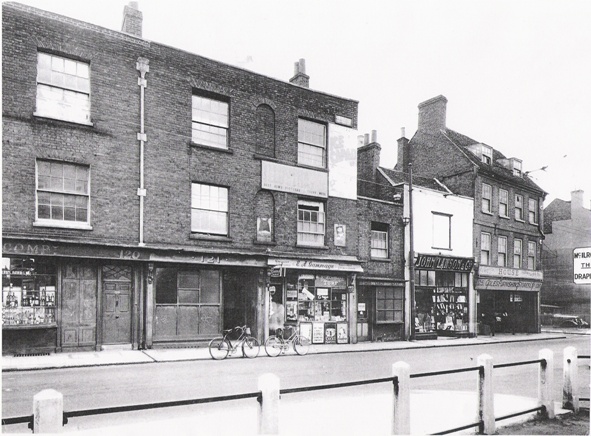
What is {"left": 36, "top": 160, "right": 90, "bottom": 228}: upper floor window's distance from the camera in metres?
14.0

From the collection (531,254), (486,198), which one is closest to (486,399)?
(486,198)

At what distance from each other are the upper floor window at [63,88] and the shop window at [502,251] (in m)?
22.4

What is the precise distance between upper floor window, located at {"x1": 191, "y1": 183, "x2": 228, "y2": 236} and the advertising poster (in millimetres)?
5210

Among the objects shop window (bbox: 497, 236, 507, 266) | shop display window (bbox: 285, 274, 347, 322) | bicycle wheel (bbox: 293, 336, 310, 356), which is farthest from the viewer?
shop window (bbox: 497, 236, 507, 266)

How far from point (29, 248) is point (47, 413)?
11.1 m

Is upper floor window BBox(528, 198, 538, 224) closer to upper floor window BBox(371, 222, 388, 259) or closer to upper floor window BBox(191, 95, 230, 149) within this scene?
upper floor window BBox(371, 222, 388, 259)

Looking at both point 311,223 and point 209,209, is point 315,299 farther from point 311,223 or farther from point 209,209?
point 209,209

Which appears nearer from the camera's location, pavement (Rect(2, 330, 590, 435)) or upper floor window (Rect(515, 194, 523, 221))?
pavement (Rect(2, 330, 590, 435))

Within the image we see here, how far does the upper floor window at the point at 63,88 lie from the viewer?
14219 millimetres

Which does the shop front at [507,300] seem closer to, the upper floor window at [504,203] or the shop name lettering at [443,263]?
the shop name lettering at [443,263]

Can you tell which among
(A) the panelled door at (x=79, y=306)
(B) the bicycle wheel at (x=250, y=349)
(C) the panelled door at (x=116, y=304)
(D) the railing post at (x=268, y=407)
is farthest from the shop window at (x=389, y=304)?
(D) the railing post at (x=268, y=407)

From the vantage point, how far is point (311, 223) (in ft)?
64.5

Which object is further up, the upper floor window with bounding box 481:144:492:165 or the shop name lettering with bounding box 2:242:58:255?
the upper floor window with bounding box 481:144:492:165

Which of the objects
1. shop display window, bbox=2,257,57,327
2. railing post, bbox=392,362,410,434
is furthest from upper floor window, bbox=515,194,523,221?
railing post, bbox=392,362,410,434
